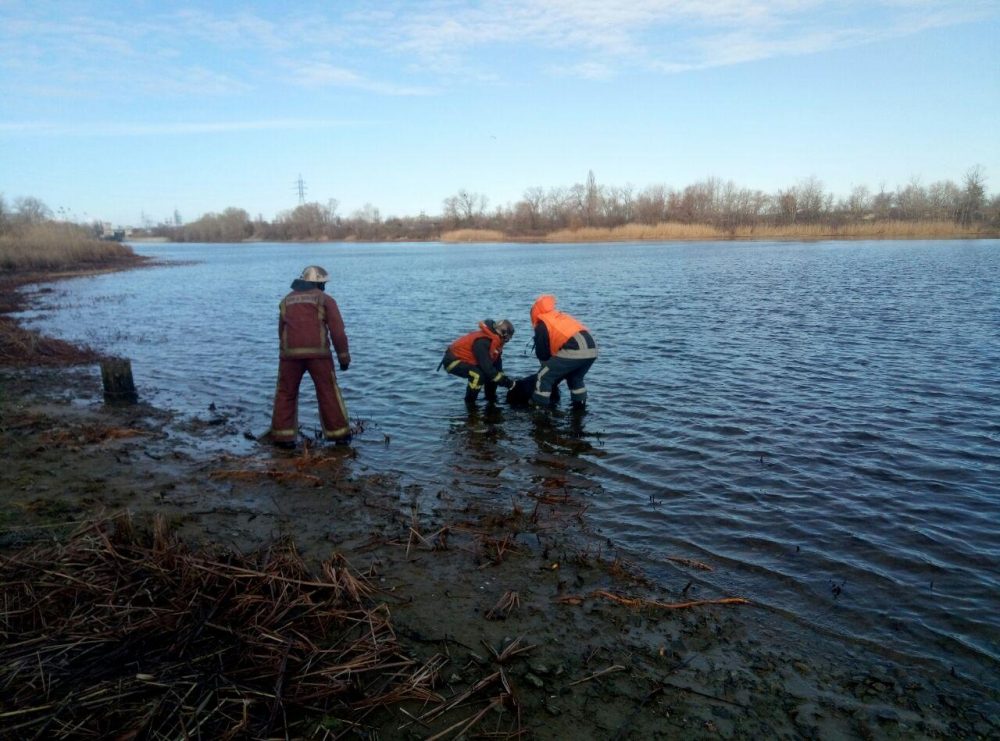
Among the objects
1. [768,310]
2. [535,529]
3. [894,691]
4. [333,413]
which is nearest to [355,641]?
[535,529]

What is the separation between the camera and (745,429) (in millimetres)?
9008

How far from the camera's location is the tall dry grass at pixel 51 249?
1543 inches

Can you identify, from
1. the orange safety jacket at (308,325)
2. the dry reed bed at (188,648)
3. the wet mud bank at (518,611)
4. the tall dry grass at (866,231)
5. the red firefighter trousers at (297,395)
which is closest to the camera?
the dry reed bed at (188,648)

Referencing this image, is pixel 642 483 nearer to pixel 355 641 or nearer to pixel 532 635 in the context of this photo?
pixel 532 635

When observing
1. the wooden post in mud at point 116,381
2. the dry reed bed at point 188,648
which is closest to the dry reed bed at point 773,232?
the wooden post in mud at point 116,381

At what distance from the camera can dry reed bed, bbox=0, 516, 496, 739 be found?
2990 mm

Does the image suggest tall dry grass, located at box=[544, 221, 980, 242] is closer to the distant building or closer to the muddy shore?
the muddy shore

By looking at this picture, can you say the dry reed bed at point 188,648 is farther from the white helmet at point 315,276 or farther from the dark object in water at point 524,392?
the dark object in water at point 524,392

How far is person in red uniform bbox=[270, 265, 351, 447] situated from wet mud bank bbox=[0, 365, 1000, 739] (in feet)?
2.49

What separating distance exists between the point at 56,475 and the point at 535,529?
553cm

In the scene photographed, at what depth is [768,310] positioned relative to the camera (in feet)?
68.6

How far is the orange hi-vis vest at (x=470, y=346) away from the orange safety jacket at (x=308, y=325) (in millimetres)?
2463

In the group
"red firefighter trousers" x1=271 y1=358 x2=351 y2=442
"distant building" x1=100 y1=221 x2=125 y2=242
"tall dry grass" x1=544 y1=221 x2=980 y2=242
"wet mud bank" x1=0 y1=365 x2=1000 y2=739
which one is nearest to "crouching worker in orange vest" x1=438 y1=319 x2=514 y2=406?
"red firefighter trousers" x1=271 y1=358 x2=351 y2=442

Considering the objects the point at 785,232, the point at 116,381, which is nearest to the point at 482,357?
the point at 116,381
